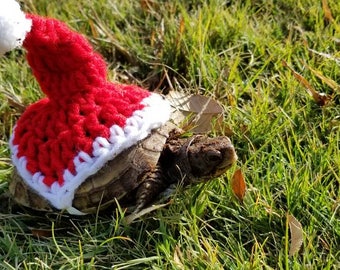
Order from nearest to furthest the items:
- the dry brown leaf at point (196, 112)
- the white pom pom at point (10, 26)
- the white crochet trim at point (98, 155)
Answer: the white pom pom at point (10, 26), the white crochet trim at point (98, 155), the dry brown leaf at point (196, 112)

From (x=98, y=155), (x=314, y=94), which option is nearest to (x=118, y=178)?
(x=98, y=155)

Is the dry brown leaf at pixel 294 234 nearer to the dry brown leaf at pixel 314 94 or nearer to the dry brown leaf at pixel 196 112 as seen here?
the dry brown leaf at pixel 196 112

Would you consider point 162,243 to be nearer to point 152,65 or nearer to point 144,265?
point 144,265

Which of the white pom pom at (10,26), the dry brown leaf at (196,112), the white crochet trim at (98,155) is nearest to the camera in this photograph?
the white pom pom at (10,26)

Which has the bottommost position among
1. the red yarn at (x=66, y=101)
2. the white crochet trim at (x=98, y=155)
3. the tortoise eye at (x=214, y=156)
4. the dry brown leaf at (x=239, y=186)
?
the dry brown leaf at (x=239, y=186)

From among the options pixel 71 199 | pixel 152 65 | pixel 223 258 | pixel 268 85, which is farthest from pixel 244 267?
pixel 152 65

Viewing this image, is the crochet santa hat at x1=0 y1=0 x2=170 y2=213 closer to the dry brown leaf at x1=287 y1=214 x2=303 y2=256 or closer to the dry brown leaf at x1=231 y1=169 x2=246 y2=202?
the dry brown leaf at x1=231 y1=169 x2=246 y2=202

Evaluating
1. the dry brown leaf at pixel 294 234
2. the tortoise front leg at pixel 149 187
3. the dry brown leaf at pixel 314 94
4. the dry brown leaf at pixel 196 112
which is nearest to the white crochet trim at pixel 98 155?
the tortoise front leg at pixel 149 187
